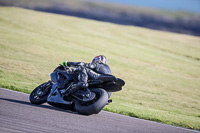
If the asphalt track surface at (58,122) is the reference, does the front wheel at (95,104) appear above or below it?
above

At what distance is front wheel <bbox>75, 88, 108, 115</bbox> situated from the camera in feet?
21.7

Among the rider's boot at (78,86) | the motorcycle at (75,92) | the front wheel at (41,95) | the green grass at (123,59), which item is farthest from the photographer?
the green grass at (123,59)

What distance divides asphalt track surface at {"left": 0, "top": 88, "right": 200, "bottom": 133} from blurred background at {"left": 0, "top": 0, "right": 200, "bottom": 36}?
39.4m

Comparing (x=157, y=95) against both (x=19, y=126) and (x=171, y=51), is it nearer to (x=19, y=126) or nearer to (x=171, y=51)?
(x=19, y=126)

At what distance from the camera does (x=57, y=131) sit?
5.29m

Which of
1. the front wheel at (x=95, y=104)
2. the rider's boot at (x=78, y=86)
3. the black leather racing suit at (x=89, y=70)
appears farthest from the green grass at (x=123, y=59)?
the rider's boot at (x=78, y=86)

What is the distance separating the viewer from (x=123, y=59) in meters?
21.9

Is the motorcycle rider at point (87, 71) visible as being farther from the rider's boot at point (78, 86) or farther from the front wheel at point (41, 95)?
the front wheel at point (41, 95)

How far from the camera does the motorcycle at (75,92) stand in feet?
22.2

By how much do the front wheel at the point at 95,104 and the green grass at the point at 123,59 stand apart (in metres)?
1.83

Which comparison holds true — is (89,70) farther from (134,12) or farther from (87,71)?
(134,12)

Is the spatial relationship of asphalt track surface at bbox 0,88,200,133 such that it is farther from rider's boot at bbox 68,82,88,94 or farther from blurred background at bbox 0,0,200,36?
blurred background at bbox 0,0,200,36

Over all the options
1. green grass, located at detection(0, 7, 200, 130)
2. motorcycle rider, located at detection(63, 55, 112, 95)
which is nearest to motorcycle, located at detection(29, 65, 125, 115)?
motorcycle rider, located at detection(63, 55, 112, 95)

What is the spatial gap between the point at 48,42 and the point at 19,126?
18173 millimetres
